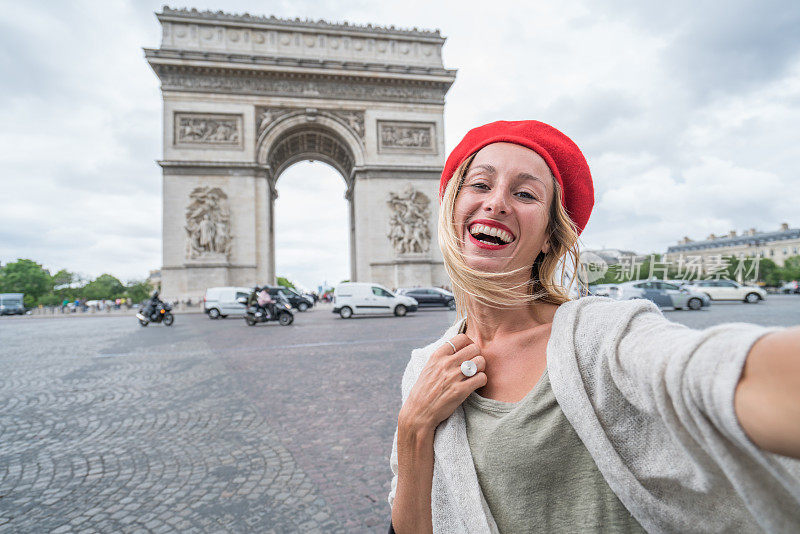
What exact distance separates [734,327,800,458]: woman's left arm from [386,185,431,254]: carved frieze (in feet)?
68.4

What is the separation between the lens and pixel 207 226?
19.5 meters

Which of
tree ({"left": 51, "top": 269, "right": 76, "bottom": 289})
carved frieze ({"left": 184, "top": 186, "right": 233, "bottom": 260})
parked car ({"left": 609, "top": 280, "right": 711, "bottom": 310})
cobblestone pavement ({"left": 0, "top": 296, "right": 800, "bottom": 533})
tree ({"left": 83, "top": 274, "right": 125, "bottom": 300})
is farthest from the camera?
tree ({"left": 83, "top": 274, "right": 125, "bottom": 300})

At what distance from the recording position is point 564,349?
0.77 metres

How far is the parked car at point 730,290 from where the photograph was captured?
55.5ft

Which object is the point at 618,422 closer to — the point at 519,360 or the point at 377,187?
the point at 519,360

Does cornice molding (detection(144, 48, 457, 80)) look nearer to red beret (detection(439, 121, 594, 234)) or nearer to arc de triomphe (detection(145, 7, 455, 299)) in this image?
arc de triomphe (detection(145, 7, 455, 299))

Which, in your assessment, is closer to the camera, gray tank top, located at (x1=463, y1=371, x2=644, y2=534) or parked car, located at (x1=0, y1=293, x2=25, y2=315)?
gray tank top, located at (x1=463, y1=371, x2=644, y2=534)

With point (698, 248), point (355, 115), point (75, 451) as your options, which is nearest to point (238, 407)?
point (75, 451)

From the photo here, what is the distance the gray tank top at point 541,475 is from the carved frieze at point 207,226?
66.8 ft

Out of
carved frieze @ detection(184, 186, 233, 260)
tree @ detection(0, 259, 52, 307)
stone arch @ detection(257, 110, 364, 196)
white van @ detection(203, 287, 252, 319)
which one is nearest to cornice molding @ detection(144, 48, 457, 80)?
stone arch @ detection(257, 110, 364, 196)

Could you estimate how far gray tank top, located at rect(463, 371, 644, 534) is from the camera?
0.78m

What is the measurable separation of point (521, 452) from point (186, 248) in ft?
69.6

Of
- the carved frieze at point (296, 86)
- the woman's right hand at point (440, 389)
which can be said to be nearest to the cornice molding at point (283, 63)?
the carved frieze at point (296, 86)

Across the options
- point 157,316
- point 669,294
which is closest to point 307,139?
point 157,316
